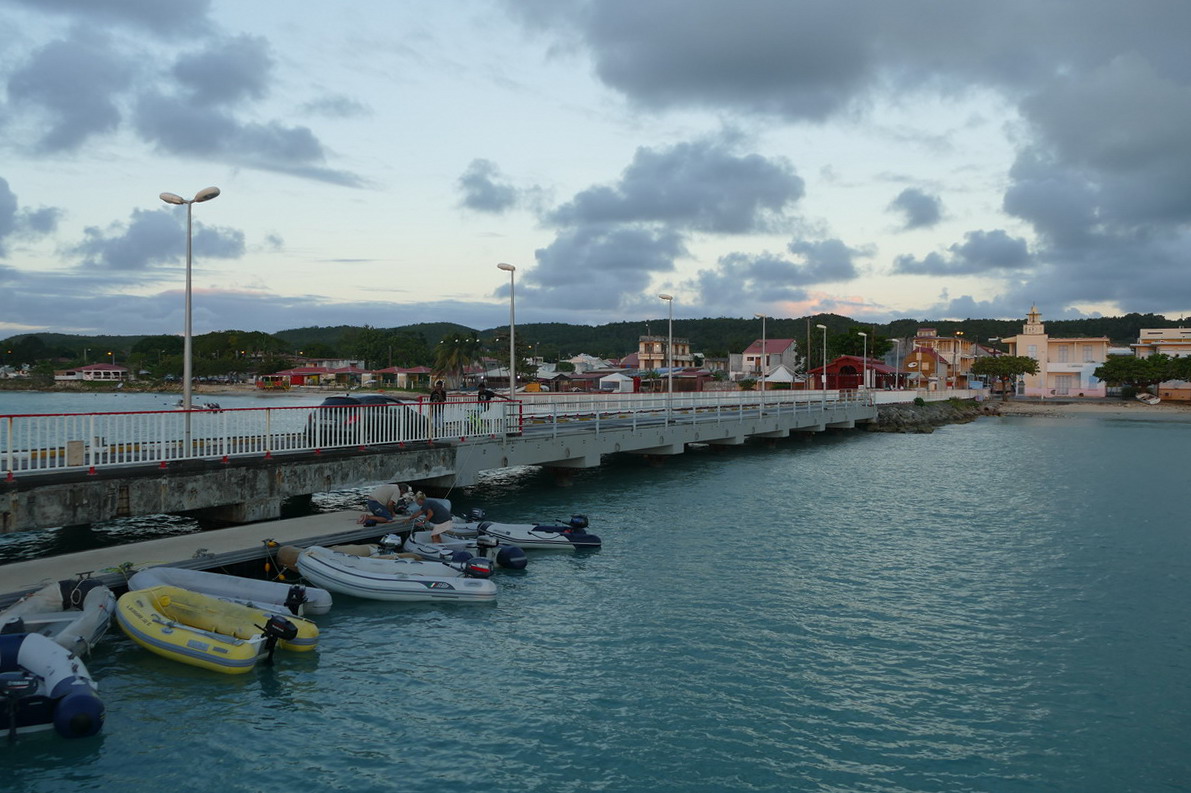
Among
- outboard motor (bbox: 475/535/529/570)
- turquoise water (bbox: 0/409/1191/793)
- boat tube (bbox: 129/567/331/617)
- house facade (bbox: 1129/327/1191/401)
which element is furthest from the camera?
house facade (bbox: 1129/327/1191/401)

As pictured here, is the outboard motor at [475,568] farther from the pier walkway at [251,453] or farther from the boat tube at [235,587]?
the pier walkway at [251,453]

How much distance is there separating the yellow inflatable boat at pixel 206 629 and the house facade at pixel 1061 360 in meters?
140

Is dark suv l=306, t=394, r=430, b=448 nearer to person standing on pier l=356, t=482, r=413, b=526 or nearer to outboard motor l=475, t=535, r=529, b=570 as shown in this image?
person standing on pier l=356, t=482, r=413, b=526

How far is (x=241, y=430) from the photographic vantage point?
73.7 feet

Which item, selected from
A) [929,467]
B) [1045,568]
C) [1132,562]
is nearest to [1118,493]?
[929,467]

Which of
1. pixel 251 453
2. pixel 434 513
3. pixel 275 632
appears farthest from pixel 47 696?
pixel 434 513

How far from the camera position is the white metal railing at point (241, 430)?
18609mm

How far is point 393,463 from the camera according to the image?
2530 centimetres

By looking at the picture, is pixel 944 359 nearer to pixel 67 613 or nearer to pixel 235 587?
pixel 235 587

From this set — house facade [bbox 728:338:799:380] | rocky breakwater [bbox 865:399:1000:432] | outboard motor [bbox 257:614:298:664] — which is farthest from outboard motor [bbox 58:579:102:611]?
house facade [bbox 728:338:799:380]

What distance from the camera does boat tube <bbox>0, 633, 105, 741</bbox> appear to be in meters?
11.1

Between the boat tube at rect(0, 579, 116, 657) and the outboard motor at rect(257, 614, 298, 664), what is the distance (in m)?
2.85

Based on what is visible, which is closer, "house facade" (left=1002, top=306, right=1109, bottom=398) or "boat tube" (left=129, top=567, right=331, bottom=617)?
"boat tube" (left=129, top=567, right=331, bottom=617)

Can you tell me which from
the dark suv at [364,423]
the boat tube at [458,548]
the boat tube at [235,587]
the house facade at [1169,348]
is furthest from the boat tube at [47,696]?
the house facade at [1169,348]
